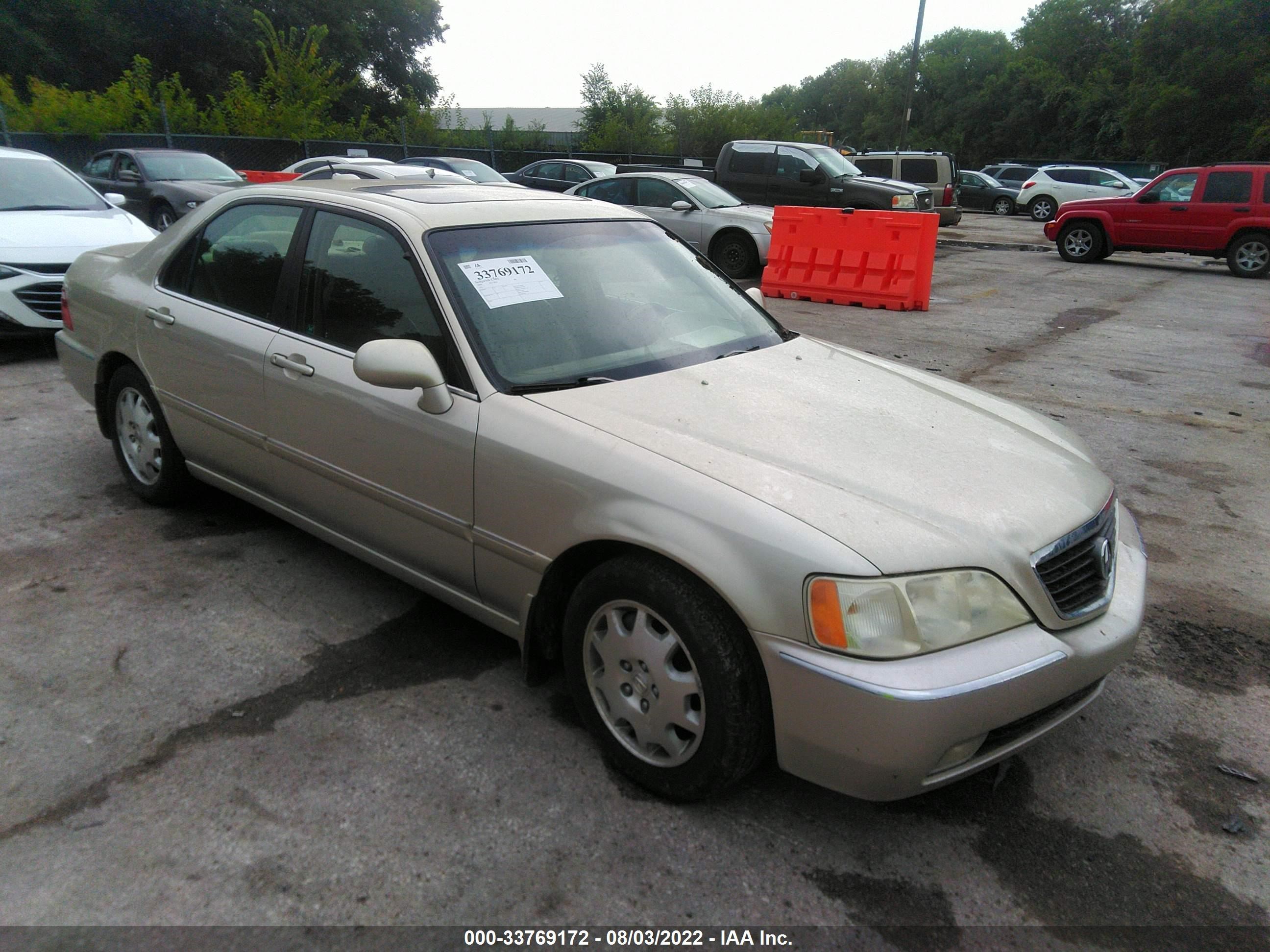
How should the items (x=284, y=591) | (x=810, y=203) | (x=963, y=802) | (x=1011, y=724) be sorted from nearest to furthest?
1. (x=1011, y=724)
2. (x=963, y=802)
3. (x=284, y=591)
4. (x=810, y=203)

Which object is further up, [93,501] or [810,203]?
[810,203]

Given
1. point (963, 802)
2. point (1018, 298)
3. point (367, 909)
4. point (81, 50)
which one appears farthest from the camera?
point (81, 50)

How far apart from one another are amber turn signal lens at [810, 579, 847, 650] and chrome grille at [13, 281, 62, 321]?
6.82 metres

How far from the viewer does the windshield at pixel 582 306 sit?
3.02 m

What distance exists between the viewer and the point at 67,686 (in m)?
3.04

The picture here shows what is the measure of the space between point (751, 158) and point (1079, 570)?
15.5 m

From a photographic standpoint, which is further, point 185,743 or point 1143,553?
point 1143,553

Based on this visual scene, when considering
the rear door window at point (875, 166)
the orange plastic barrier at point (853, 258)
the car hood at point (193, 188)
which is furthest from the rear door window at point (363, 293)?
the rear door window at point (875, 166)

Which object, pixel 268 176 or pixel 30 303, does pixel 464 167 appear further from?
pixel 30 303

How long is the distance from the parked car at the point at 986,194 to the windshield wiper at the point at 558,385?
31102 millimetres

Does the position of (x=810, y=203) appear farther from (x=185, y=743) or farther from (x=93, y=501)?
(x=185, y=743)

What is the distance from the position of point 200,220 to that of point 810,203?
1365cm

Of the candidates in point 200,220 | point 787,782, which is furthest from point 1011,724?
point 200,220

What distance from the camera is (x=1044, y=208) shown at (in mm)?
28359
